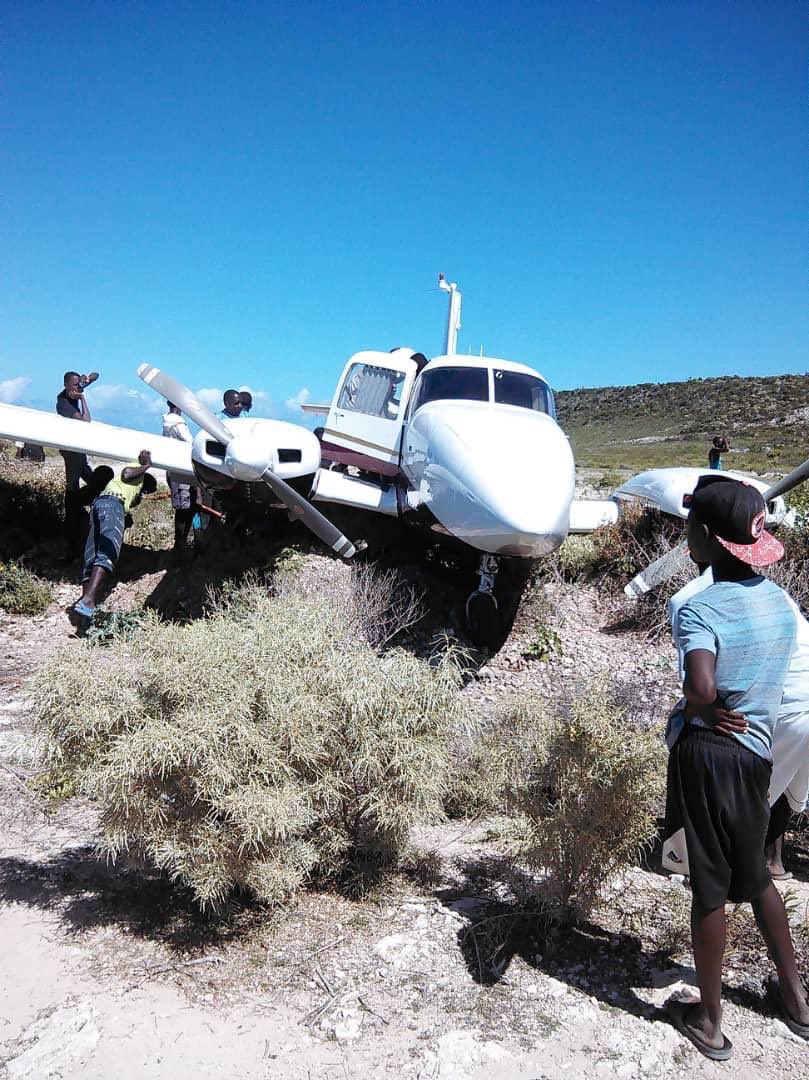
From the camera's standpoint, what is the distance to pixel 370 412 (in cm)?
1051

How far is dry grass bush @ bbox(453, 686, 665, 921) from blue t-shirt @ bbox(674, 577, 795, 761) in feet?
2.57

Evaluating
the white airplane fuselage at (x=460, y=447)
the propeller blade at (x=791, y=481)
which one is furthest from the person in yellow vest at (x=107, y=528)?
the propeller blade at (x=791, y=481)

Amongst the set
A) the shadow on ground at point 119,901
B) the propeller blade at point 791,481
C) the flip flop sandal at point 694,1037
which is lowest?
the shadow on ground at point 119,901

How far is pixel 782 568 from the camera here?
8750 millimetres

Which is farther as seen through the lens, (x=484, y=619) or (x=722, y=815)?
(x=484, y=619)

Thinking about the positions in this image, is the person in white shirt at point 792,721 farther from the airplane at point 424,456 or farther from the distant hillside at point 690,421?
the distant hillside at point 690,421

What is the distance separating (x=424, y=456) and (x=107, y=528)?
370 centimetres

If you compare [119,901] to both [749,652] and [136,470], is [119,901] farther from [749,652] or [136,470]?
[136,470]

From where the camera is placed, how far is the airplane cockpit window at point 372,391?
408 inches

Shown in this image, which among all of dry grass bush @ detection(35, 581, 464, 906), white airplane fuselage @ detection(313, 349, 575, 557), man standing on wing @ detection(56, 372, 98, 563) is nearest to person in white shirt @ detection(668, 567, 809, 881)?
dry grass bush @ detection(35, 581, 464, 906)

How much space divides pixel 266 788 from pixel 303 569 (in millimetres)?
5930

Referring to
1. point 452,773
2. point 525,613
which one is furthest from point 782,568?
point 452,773

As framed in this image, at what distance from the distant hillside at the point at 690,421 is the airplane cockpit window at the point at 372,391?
71.3 ft

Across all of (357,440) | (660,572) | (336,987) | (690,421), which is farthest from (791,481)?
(690,421)
